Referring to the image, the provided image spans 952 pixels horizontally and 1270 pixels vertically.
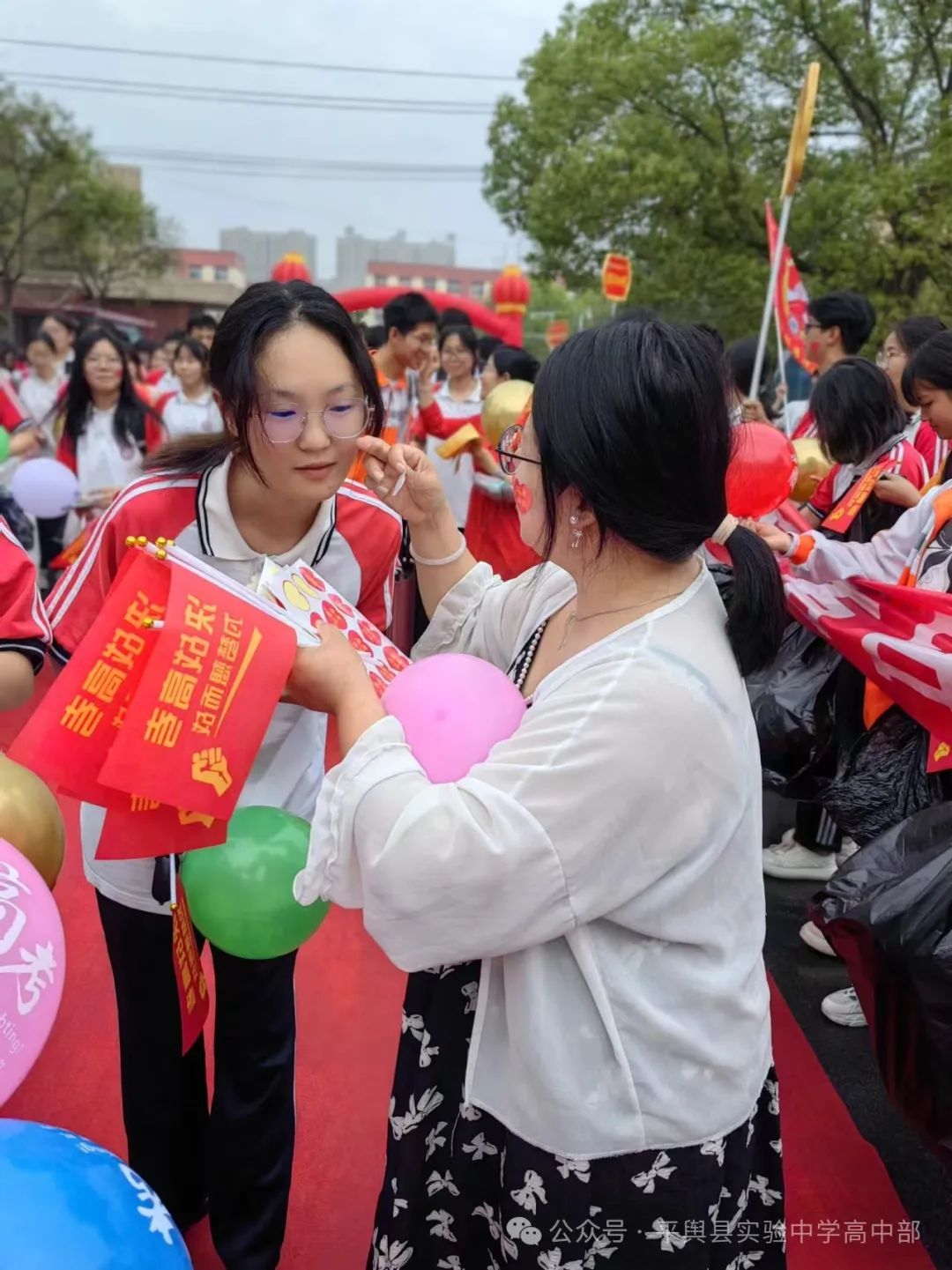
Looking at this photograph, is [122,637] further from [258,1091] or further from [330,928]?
[330,928]

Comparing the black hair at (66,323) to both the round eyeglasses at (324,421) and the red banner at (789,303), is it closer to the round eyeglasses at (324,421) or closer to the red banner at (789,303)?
the red banner at (789,303)

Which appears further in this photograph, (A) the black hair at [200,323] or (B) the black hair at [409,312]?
(A) the black hair at [200,323]

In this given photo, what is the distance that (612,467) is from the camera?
106cm

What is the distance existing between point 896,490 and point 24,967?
2.74 metres

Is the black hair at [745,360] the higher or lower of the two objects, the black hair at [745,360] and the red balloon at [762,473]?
the higher

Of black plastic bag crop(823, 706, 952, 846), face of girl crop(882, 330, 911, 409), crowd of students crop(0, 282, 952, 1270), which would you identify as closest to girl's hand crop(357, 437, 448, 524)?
crowd of students crop(0, 282, 952, 1270)

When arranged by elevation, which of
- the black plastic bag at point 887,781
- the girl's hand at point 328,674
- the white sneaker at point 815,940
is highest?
the girl's hand at point 328,674

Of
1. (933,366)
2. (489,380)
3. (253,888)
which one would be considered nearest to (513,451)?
(253,888)

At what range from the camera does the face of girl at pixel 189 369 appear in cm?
645

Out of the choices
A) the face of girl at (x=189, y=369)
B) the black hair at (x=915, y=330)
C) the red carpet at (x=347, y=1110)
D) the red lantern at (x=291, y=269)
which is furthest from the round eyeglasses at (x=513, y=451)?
the red lantern at (x=291, y=269)

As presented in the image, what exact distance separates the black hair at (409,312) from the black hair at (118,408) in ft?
4.35

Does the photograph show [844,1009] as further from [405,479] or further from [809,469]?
[405,479]

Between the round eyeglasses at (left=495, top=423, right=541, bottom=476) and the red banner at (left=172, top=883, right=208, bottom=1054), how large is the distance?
82cm

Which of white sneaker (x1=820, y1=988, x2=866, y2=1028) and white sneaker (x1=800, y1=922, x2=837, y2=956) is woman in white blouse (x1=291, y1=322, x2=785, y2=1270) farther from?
white sneaker (x1=800, y1=922, x2=837, y2=956)
